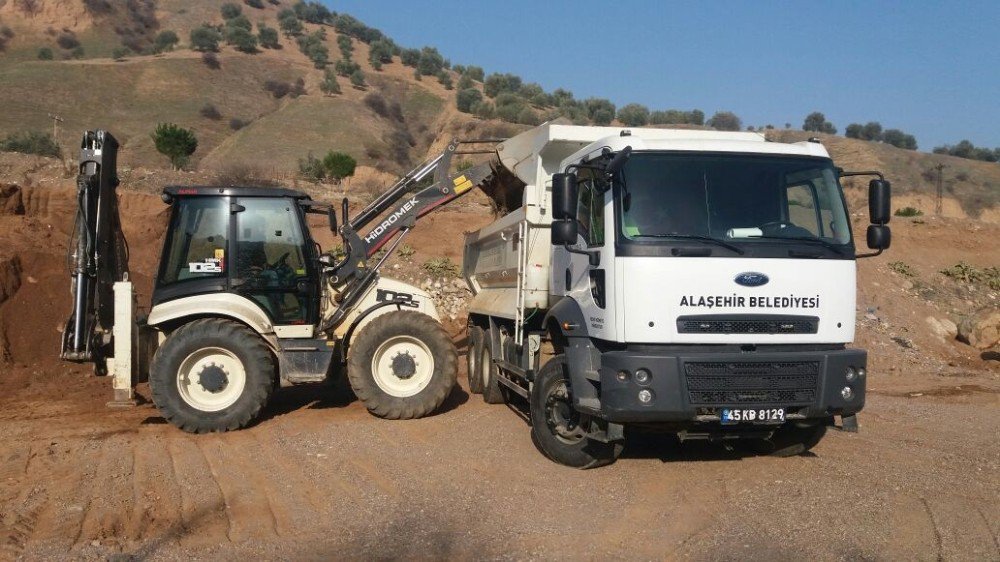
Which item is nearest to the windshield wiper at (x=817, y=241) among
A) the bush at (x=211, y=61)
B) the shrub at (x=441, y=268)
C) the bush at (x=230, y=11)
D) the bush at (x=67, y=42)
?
the shrub at (x=441, y=268)

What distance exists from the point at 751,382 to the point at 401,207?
591 cm

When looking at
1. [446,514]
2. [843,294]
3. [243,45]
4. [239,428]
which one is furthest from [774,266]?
[243,45]

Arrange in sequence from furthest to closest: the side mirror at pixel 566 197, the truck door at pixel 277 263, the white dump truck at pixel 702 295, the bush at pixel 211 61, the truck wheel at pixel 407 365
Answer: the bush at pixel 211 61
the truck wheel at pixel 407 365
the truck door at pixel 277 263
the side mirror at pixel 566 197
the white dump truck at pixel 702 295

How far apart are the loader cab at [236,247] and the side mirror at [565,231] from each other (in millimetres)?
4138

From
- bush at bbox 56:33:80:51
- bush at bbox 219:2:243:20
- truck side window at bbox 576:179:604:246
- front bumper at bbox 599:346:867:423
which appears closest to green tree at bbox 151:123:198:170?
truck side window at bbox 576:179:604:246

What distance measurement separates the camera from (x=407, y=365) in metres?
10.3

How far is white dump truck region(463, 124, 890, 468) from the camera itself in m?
6.76

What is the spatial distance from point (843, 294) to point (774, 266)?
706mm

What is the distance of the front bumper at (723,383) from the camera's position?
21.8 ft

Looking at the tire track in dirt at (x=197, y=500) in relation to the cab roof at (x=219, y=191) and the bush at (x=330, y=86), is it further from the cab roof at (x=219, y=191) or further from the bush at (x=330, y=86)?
the bush at (x=330, y=86)

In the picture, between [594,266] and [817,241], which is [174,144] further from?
[817,241]

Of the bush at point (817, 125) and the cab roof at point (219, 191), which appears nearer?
the cab roof at point (219, 191)

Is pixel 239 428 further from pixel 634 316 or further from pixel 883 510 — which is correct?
pixel 883 510

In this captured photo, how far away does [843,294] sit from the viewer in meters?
7.07
